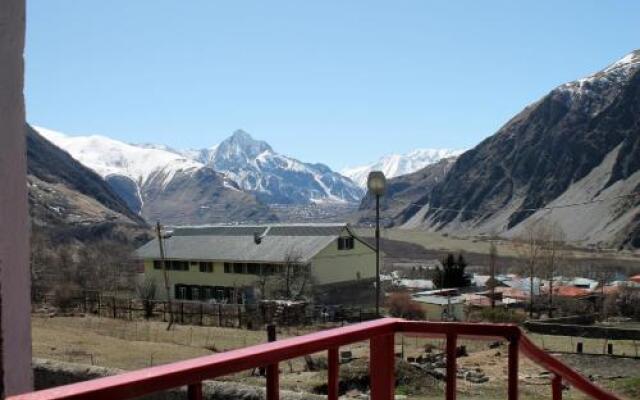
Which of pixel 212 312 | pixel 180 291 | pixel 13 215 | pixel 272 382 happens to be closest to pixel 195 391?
pixel 272 382

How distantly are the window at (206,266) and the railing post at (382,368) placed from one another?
54.3 metres

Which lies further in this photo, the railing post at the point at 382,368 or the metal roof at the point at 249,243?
the metal roof at the point at 249,243

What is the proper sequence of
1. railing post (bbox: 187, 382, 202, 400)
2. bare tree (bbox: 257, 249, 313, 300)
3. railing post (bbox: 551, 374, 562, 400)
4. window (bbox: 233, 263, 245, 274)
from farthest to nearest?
window (bbox: 233, 263, 245, 274), bare tree (bbox: 257, 249, 313, 300), railing post (bbox: 551, 374, 562, 400), railing post (bbox: 187, 382, 202, 400)

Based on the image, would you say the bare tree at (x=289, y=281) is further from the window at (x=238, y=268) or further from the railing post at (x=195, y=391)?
the railing post at (x=195, y=391)

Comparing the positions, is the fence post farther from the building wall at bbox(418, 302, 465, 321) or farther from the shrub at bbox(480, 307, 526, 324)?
the building wall at bbox(418, 302, 465, 321)

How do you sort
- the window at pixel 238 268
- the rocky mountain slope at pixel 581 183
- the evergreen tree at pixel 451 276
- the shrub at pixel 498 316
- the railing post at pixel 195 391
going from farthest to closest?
the rocky mountain slope at pixel 581 183
the evergreen tree at pixel 451 276
the window at pixel 238 268
the shrub at pixel 498 316
the railing post at pixel 195 391

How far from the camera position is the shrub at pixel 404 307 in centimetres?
4709

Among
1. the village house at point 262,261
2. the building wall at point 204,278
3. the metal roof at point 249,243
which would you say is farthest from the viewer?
the building wall at point 204,278

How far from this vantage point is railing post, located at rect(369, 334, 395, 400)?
11.1 feet

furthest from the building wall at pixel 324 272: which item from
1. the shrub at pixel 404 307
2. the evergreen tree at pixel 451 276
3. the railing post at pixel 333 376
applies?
the railing post at pixel 333 376

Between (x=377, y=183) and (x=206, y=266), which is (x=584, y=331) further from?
(x=377, y=183)

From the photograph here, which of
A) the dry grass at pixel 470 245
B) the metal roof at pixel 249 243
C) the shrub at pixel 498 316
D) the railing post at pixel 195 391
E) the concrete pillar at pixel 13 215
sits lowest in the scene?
the dry grass at pixel 470 245

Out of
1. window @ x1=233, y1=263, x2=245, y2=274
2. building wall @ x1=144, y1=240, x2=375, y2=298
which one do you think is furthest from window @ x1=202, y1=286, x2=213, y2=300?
window @ x1=233, y1=263, x2=245, y2=274

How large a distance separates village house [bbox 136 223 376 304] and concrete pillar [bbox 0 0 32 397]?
157ft
